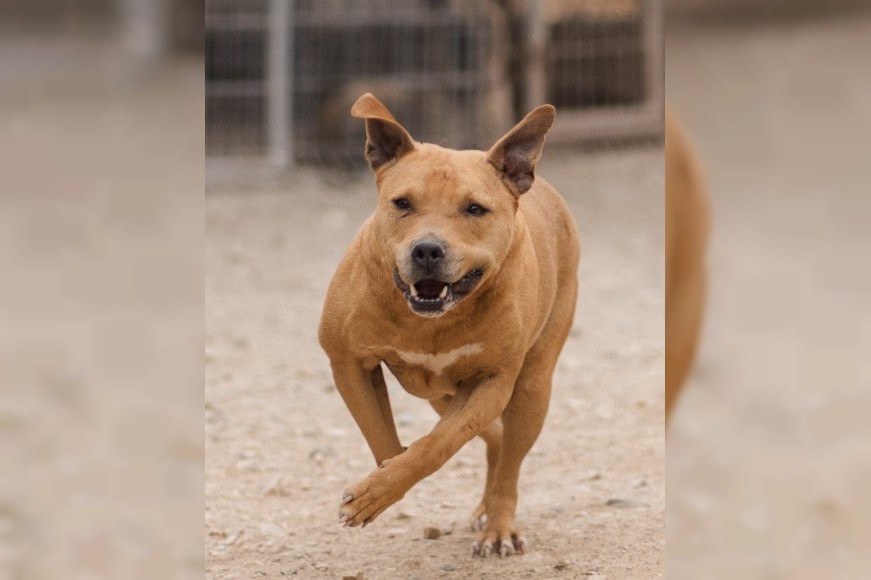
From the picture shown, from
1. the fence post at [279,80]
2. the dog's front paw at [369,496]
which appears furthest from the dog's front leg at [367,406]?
the fence post at [279,80]

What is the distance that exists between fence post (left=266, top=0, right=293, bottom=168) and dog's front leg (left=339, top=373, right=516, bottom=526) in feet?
26.7

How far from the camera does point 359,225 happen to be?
1073cm

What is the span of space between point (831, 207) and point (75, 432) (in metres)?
2.64

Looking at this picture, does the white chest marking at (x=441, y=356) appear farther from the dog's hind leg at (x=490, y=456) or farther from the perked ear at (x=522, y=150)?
the dog's hind leg at (x=490, y=456)

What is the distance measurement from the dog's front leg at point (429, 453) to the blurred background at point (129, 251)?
3.08 ft

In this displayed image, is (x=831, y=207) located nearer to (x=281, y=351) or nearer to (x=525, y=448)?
(x=525, y=448)

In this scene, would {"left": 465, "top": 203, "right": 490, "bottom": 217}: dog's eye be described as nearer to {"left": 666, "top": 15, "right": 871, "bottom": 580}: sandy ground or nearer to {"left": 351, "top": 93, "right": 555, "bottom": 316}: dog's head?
{"left": 351, "top": 93, "right": 555, "bottom": 316}: dog's head

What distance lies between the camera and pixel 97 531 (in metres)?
2.88

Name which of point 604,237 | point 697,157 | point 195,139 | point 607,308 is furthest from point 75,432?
point 604,237

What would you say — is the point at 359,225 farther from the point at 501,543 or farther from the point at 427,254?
the point at 427,254

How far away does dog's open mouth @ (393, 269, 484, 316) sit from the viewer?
3.67 m

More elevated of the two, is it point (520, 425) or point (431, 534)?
point (520, 425)

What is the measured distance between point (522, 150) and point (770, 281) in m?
2.17

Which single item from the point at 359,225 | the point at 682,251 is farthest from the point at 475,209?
the point at 359,225
